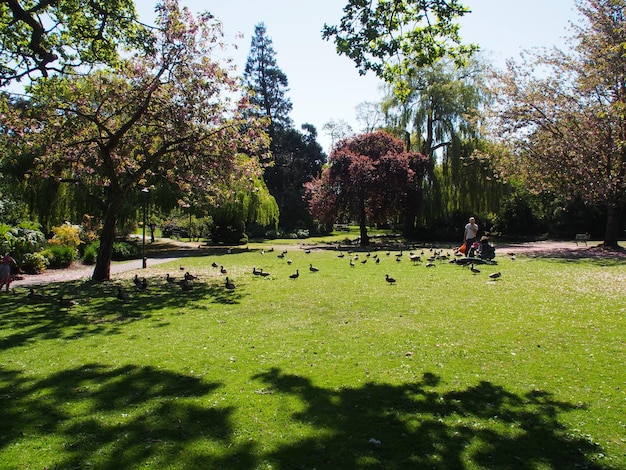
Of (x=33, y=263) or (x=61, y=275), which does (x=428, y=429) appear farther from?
(x=33, y=263)

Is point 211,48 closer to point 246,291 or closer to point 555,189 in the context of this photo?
point 246,291

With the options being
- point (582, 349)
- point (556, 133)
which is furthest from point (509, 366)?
point (556, 133)

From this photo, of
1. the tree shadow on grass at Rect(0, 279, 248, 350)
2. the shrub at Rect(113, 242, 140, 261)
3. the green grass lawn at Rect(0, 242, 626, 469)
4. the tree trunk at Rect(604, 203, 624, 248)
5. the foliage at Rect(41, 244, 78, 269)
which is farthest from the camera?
the tree trunk at Rect(604, 203, 624, 248)

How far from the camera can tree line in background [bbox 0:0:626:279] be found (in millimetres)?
13047

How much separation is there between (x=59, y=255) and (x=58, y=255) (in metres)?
0.05

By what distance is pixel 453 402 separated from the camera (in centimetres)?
519

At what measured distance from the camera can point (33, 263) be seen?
1817 centimetres

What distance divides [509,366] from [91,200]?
83.8ft

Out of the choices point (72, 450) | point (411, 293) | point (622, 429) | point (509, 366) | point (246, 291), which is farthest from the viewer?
point (246, 291)

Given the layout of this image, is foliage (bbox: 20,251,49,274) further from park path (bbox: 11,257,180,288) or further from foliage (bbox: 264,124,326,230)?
foliage (bbox: 264,124,326,230)

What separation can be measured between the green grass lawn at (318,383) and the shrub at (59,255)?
8.65 m

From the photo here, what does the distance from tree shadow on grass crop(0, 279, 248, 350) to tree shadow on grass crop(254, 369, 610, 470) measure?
5.15 meters

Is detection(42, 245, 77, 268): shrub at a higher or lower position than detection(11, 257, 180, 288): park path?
higher

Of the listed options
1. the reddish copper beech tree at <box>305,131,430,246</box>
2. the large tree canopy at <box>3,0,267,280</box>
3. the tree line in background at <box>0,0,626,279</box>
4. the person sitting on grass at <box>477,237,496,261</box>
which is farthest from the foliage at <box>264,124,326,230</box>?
the large tree canopy at <box>3,0,267,280</box>
